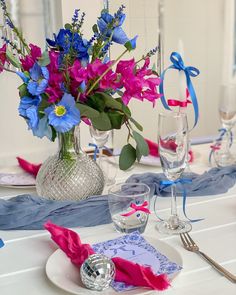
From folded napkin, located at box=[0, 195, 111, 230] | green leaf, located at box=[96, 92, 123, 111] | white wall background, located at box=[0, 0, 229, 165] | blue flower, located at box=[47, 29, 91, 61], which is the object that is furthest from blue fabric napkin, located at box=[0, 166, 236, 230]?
white wall background, located at box=[0, 0, 229, 165]

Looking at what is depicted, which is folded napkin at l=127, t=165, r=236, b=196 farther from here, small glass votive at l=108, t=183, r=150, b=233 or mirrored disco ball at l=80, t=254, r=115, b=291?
mirrored disco ball at l=80, t=254, r=115, b=291

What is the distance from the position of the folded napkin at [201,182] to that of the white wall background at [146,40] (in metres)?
0.76

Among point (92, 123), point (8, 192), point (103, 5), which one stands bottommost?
point (8, 192)

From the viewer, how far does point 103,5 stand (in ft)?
6.98

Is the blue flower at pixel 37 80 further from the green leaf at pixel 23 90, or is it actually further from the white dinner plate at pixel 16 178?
the white dinner plate at pixel 16 178

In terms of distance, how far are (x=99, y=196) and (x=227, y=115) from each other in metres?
0.62

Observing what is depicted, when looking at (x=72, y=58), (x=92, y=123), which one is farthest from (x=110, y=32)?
(x=92, y=123)

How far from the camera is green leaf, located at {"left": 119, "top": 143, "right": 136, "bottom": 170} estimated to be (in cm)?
114

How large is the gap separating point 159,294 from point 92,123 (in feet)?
1.51

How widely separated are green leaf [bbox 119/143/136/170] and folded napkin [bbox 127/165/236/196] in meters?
0.15

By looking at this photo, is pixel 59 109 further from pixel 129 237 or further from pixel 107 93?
pixel 129 237

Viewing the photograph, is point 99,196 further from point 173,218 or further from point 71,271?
point 71,271

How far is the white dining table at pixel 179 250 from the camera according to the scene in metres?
0.82

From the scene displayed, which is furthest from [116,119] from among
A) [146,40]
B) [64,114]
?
[146,40]
